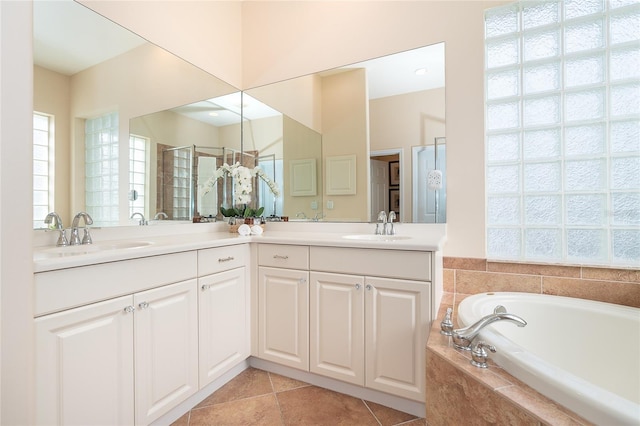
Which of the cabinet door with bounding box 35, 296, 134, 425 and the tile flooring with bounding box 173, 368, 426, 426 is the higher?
the cabinet door with bounding box 35, 296, 134, 425

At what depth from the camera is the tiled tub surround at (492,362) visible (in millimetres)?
808

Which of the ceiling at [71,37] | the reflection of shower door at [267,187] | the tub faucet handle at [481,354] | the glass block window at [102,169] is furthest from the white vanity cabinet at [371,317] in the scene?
the ceiling at [71,37]

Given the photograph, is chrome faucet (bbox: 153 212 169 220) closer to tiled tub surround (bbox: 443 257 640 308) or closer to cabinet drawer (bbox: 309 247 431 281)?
cabinet drawer (bbox: 309 247 431 281)

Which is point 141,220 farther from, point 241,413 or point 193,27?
point 193,27

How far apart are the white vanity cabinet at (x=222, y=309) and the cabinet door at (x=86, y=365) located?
0.38 meters

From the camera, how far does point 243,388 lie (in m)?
1.73

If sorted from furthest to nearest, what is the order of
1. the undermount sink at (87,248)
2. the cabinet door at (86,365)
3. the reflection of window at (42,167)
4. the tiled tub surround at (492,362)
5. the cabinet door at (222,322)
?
the cabinet door at (222,322) < the reflection of window at (42,167) < the undermount sink at (87,248) < the cabinet door at (86,365) < the tiled tub surround at (492,362)

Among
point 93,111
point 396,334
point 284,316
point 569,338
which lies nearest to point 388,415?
point 396,334

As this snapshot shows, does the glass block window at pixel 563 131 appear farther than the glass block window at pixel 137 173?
No

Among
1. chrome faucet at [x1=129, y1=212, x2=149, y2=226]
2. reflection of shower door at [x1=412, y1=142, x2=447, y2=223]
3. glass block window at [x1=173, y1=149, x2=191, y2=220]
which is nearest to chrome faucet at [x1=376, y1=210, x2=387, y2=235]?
reflection of shower door at [x1=412, y1=142, x2=447, y2=223]

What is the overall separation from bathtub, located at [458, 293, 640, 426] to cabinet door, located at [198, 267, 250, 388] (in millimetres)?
1216

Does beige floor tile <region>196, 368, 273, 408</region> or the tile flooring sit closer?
the tile flooring

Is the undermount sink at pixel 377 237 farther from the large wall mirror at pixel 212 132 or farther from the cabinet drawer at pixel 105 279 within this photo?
the cabinet drawer at pixel 105 279

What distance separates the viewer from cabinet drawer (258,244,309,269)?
171 cm
